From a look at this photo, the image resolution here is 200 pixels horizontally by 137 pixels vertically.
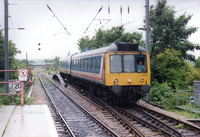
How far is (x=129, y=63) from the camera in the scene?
40.3ft

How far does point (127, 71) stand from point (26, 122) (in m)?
6.76

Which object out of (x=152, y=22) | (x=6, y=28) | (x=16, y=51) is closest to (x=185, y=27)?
(x=152, y=22)

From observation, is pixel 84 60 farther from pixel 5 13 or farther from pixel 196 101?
pixel 196 101

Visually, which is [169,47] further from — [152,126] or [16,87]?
[16,87]

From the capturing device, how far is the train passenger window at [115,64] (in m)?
12.1

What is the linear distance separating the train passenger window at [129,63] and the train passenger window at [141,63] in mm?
276

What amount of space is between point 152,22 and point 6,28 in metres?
12.3

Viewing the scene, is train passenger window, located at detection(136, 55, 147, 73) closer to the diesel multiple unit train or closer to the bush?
the diesel multiple unit train

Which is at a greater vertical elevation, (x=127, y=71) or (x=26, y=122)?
(x=127, y=71)

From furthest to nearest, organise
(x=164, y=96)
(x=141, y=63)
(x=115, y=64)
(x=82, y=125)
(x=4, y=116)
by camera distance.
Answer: (x=164, y=96)
(x=141, y=63)
(x=115, y=64)
(x=82, y=125)
(x=4, y=116)

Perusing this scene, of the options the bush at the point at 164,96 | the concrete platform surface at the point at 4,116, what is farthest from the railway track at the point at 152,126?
the concrete platform surface at the point at 4,116

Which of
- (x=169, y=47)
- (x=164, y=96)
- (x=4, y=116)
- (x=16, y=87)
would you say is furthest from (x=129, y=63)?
(x=169, y=47)

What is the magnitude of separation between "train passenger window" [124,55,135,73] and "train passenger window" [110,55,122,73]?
11.1 inches

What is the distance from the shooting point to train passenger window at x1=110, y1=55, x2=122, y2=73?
1206 cm
